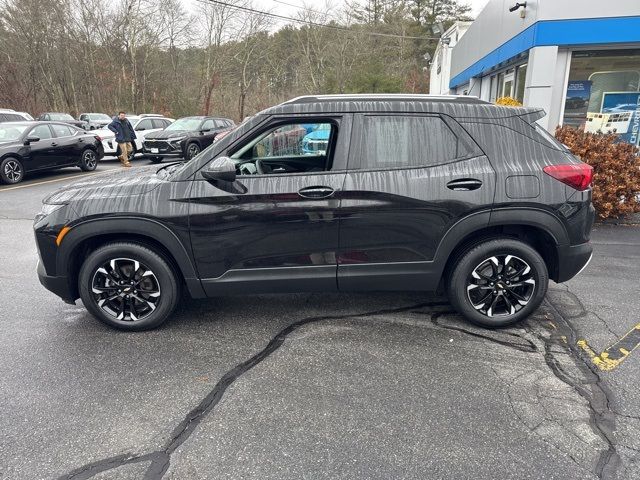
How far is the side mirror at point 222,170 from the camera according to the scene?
3.30m

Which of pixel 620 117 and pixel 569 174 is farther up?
pixel 620 117

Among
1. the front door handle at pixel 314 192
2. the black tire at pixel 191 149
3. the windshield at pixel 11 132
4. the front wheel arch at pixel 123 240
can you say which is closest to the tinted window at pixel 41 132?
the windshield at pixel 11 132

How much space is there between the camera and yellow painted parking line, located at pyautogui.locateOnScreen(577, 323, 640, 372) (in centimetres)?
323

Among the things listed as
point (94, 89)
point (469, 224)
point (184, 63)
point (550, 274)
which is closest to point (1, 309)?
point (469, 224)

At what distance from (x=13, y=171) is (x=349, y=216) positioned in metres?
11.2

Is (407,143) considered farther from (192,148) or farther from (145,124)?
(145,124)

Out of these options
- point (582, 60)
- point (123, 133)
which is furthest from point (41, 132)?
point (582, 60)

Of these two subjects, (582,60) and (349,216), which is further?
(582,60)

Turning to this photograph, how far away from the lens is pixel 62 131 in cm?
1280

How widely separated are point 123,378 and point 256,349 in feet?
3.11

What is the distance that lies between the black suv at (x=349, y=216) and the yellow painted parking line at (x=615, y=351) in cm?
54

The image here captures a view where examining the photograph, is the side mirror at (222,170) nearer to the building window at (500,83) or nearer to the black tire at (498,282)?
the black tire at (498,282)

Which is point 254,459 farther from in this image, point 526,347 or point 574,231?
point 574,231

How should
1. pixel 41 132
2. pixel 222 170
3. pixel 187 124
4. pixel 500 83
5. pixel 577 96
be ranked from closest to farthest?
pixel 222 170 < pixel 577 96 < pixel 41 132 < pixel 500 83 < pixel 187 124
